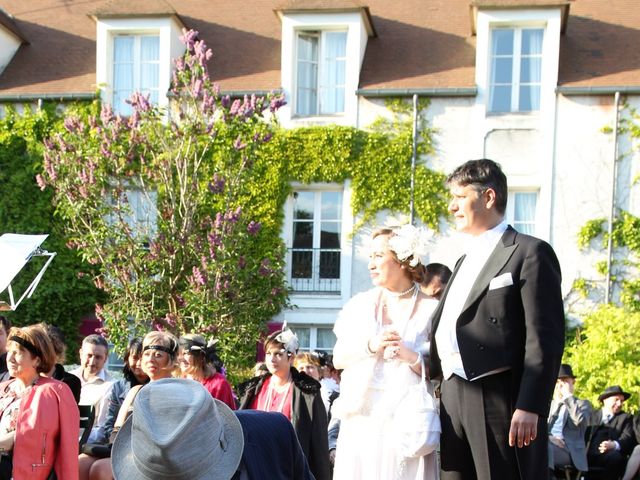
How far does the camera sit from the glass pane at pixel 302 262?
18438 millimetres

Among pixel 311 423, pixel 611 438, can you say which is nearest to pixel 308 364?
pixel 311 423

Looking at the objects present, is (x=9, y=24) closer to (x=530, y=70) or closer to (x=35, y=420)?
(x=530, y=70)

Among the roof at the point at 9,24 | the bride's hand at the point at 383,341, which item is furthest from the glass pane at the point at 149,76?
the bride's hand at the point at 383,341

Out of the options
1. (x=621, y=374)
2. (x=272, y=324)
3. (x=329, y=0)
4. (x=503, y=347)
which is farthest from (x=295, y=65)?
(x=503, y=347)

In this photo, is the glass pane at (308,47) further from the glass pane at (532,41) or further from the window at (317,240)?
the glass pane at (532,41)

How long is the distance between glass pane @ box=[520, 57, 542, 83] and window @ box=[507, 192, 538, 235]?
2.19 meters

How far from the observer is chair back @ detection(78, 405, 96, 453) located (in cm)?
700

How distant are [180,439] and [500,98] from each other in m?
16.4

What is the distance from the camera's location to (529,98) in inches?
706

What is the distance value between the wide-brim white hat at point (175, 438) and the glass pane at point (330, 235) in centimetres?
1586

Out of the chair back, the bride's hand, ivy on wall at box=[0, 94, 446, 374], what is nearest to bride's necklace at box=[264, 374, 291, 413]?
the chair back

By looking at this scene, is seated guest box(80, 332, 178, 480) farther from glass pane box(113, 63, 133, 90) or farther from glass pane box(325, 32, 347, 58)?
glass pane box(113, 63, 133, 90)

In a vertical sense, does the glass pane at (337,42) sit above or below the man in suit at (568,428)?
above

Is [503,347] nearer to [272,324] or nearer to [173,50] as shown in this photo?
[272,324]
